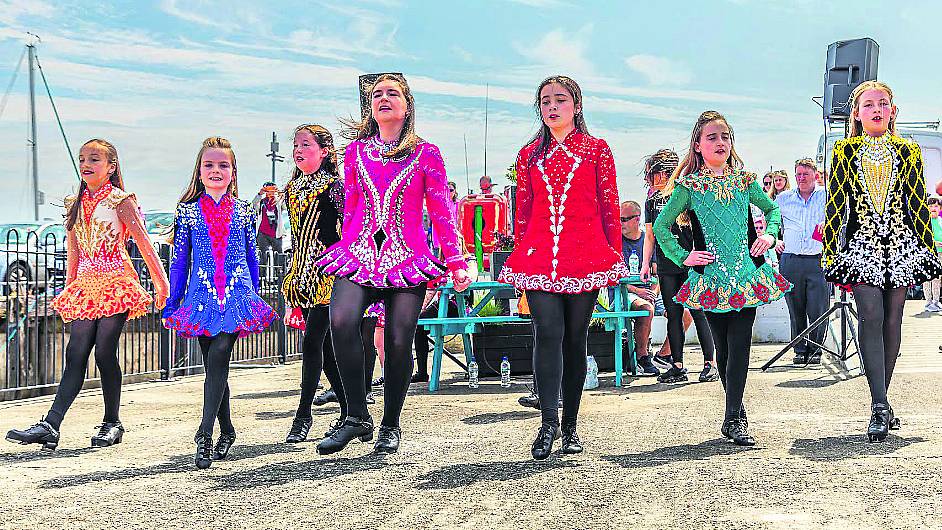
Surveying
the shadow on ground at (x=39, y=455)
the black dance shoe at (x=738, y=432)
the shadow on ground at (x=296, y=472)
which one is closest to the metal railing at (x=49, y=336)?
the shadow on ground at (x=39, y=455)

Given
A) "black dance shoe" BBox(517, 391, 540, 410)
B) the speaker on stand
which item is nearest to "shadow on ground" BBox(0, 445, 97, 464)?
"black dance shoe" BBox(517, 391, 540, 410)

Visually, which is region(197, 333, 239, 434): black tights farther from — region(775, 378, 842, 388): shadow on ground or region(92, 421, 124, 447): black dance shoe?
region(775, 378, 842, 388): shadow on ground

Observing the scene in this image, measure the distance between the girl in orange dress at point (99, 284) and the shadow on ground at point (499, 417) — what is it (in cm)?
206

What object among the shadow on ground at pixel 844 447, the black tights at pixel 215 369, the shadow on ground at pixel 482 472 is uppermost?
the black tights at pixel 215 369

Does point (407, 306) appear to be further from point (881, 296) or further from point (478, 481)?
point (881, 296)

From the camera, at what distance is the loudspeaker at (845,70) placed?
14445mm

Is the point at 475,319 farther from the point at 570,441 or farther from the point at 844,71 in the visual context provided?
the point at 844,71

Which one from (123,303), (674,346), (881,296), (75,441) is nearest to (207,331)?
(123,303)

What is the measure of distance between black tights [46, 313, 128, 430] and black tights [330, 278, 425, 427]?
145 cm

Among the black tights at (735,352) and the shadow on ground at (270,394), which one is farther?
the shadow on ground at (270,394)

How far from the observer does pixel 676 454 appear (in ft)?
17.4

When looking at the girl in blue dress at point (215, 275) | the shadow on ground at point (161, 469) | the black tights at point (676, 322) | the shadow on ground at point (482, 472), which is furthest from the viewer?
the black tights at point (676, 322)

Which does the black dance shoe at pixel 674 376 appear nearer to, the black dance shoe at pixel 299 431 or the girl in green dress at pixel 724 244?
the girl in green dress at pixel 724 244

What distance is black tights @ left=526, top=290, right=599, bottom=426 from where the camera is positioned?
5.33 meters
